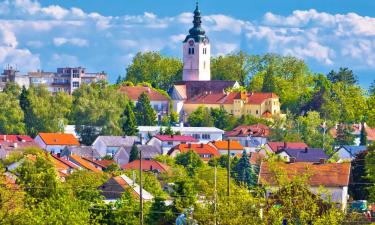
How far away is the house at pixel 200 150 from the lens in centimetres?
11487

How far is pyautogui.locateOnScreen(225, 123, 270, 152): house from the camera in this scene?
441ft

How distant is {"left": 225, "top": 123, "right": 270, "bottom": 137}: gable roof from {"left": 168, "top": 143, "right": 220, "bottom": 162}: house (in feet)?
56.2

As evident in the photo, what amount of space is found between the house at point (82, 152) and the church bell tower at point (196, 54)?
5700 cm

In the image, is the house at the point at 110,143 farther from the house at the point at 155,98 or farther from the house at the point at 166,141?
the house at the point at 155,98

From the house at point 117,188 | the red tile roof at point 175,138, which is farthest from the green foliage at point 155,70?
the house at point 117,188

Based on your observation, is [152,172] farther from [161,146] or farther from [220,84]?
[220,84]

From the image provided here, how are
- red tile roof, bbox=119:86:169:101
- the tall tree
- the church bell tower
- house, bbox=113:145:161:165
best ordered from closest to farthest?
house, bbox=113:145:161:165 < the tall tree < red tile roof, bbox=119:86:169:101 < the church bell tower

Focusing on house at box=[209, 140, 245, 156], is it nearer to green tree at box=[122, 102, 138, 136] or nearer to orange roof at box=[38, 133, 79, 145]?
green tree at box=[122, 102, 138, 136]

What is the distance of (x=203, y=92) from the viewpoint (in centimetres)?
16538

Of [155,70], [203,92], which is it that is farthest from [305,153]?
[155,70]

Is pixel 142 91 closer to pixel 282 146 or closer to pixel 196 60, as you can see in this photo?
pixel 196 60

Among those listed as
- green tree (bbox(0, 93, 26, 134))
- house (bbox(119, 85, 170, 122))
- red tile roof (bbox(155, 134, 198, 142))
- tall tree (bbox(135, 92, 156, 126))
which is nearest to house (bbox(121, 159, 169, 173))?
red tile roof (bbox(155, 134, 198, 142))

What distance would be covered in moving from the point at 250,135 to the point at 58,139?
65.9ft

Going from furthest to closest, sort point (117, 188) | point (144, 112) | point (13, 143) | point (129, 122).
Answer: point (144, 112), point (129, 122), point (13, 143), point (117, 188)
